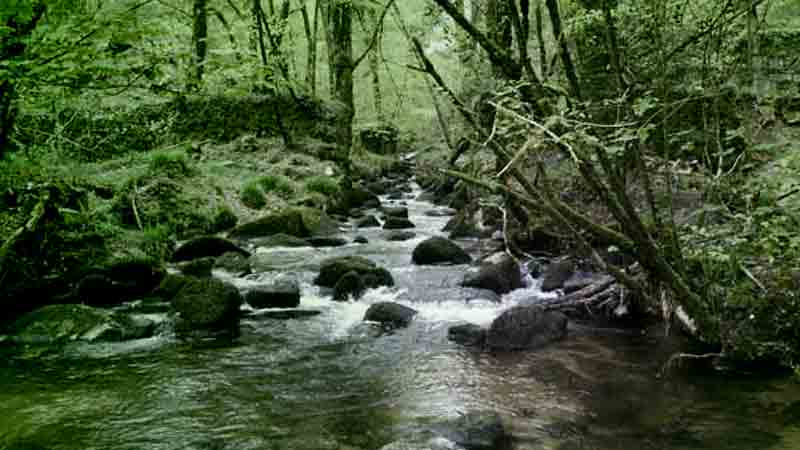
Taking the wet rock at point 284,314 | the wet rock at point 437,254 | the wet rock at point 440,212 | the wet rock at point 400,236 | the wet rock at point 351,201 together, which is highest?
the wet rock at point 351,201

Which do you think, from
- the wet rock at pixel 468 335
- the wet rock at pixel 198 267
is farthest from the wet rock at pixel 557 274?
the wet rock at pixel 198 267

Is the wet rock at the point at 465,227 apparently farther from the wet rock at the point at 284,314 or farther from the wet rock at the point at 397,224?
the wet rock at the point at 284,314

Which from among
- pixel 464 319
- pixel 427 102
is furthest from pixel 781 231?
pixel 427 102

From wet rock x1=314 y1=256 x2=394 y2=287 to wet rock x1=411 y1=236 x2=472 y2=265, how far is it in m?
1.31

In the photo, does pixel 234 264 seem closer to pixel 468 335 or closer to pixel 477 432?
pixel 468 335

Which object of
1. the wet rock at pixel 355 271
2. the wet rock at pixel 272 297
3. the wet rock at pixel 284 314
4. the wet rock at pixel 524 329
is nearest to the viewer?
the wet rock at pixel 524 329

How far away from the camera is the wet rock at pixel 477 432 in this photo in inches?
185

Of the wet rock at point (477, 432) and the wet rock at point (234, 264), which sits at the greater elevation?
the wet rock at point (234, 264)

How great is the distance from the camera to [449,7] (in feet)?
19.8

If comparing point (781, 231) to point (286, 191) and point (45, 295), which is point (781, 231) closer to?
point (45, 295)

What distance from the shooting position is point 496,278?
927 cm

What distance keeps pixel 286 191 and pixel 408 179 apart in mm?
10628

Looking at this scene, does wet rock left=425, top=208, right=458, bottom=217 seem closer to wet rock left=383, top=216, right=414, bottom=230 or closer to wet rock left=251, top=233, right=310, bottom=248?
wet rock left=383, top=216, right=414, bottom=230

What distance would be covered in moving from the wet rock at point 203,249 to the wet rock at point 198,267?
0.60m
